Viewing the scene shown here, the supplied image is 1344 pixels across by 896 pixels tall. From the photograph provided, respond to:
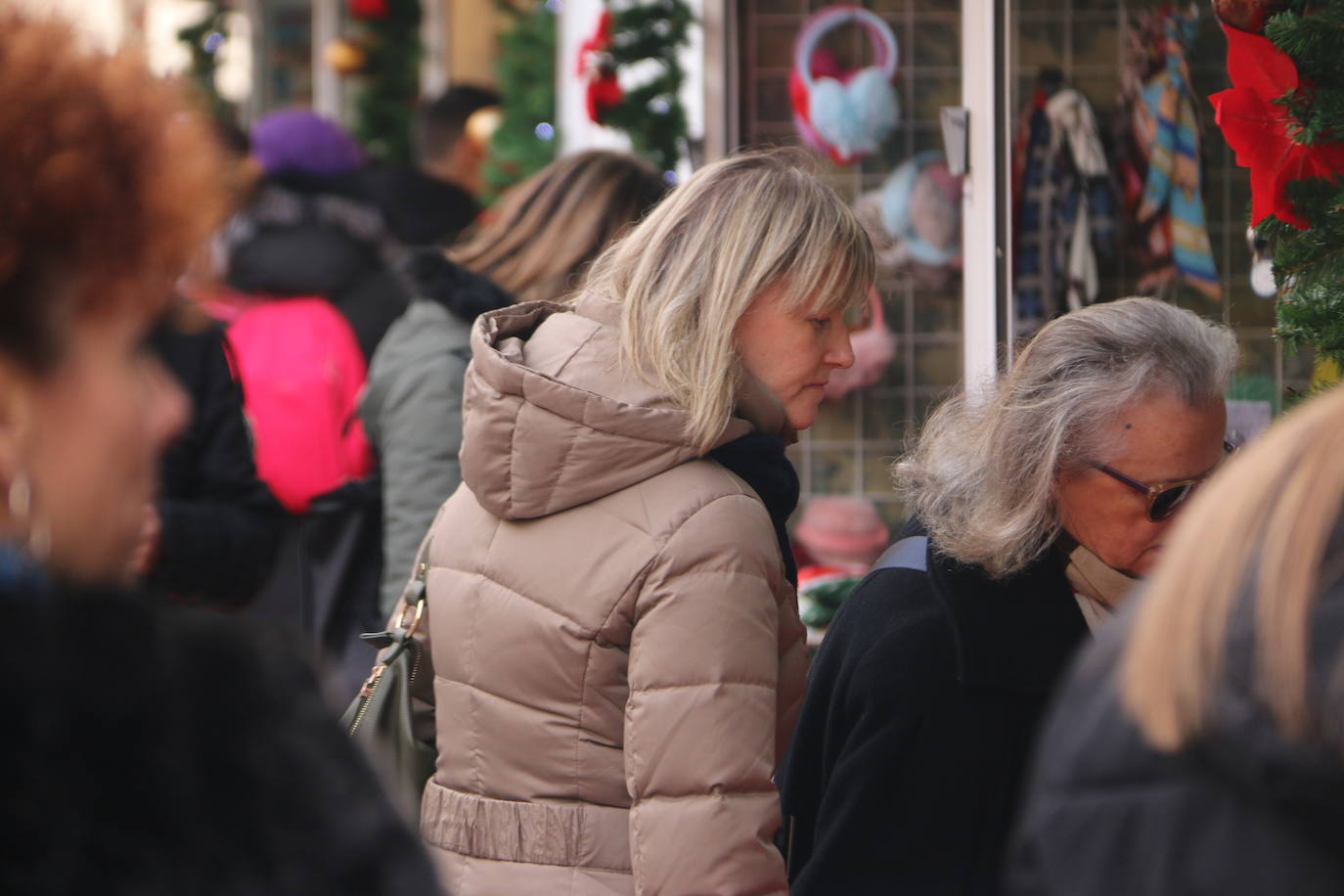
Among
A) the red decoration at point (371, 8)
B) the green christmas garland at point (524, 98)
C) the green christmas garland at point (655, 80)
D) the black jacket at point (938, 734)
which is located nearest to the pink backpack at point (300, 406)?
the green christmas garland at point (655, 80)

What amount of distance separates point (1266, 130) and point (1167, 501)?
0.52 m

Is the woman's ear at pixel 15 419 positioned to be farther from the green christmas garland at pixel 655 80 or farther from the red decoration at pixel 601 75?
the red decoration at pixel 601 75

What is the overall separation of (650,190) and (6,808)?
2.91 m

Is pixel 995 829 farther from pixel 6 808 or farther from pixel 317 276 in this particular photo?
pixel 317 276

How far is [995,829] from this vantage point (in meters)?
2.21

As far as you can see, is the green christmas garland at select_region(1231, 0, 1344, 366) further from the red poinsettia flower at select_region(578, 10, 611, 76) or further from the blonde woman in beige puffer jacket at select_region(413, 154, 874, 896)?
the red poinsettia flower at select_region(578, 10, 611, 76)

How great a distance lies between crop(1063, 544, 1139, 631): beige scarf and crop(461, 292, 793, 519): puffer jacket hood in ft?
1.68

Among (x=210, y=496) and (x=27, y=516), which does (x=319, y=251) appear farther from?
(x=27, y=516)

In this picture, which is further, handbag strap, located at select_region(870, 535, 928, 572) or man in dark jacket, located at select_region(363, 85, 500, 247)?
man in dark jacket, located at select_region(363, 85, 500, 247)

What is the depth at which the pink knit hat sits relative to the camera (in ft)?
15.0

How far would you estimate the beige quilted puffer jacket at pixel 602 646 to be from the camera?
6.48 feet

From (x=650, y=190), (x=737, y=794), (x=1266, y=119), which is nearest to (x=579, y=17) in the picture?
(x=650, y=190)

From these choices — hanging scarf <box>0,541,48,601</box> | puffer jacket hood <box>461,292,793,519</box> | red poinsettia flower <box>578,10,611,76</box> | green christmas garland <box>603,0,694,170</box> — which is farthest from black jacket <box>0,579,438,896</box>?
red poinsettia flower <box>578,10,611,76</box>

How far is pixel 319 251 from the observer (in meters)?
4.36
